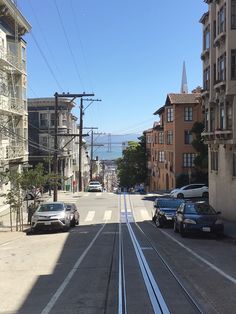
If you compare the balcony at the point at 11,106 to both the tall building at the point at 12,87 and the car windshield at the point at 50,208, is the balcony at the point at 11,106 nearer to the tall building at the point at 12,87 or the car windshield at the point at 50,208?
the tall building at the point at 12,87

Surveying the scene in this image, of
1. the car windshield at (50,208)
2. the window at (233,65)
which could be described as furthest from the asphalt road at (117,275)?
the window at (233,65)

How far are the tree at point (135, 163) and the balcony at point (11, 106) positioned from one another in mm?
51751

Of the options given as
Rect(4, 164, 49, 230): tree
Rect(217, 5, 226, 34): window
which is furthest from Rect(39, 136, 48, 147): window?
Rect(4, 164, 49, 230): tree

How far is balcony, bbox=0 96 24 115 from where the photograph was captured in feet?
124

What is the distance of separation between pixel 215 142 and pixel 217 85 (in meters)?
3.87

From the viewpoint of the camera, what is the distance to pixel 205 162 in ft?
168

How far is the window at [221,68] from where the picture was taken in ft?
104

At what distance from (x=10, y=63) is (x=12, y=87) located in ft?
14.3

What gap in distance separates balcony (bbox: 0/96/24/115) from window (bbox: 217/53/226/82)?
14.6m

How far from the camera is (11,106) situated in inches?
1634

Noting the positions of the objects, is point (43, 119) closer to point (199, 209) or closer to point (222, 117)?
point (222, 117)

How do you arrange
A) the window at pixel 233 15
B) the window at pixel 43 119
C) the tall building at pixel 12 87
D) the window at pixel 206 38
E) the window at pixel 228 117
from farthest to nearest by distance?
the window at pixel 43 119, the tall building at pixel 12 87, the window at pixel 206 38, the window at pixel 228 117, the window at pixel 233 15

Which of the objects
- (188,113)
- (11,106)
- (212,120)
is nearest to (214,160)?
(212,120)

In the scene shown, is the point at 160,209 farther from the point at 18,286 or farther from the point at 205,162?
the point at 205,162
